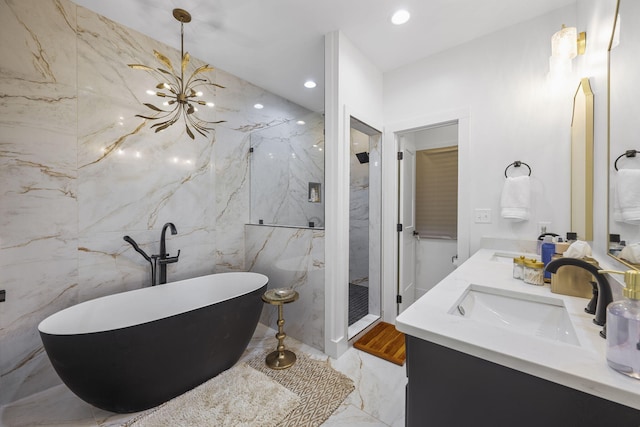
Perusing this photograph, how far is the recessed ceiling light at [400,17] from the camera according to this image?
195 centimetres

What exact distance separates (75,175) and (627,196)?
9.91ft

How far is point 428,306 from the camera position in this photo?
0.97 meters

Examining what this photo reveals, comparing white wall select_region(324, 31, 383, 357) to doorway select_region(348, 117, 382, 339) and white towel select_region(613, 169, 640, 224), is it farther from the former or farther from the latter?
white towel select_region(613, 169, 640, 224)

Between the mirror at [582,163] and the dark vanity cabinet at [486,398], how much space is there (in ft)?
4.20

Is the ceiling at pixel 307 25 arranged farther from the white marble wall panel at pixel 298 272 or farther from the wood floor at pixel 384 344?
the wood floor at pixel 384 344

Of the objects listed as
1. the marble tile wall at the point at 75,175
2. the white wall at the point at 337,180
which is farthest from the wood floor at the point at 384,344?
the marble tile wall at the point at 75,175

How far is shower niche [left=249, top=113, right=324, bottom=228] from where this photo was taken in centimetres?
312

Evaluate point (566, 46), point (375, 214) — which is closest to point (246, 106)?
point (375, 214)

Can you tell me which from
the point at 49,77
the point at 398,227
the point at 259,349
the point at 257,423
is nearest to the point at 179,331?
the point at 257,423

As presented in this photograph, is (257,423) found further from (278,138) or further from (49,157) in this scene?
(278,138)

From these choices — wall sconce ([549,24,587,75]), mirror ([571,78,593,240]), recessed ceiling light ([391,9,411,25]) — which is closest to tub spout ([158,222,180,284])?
recessed ceiling light ([391,9,411,25])

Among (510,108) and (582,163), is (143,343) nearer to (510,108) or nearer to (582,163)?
(582,163)

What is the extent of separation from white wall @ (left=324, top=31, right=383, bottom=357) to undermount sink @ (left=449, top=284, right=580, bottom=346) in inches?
44.0

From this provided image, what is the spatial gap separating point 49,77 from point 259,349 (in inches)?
99.8
